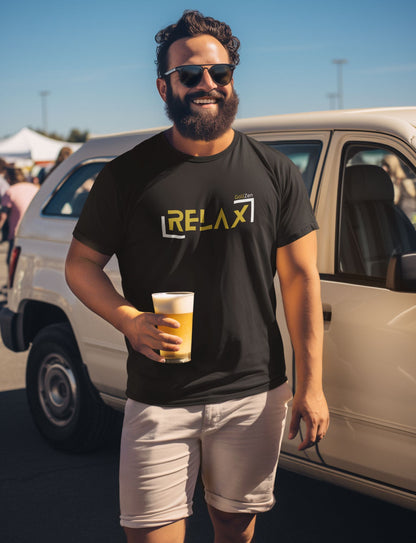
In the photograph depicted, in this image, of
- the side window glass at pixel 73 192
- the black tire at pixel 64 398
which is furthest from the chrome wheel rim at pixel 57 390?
the side window glass at pixel 73 192

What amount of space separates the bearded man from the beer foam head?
0.08 metres

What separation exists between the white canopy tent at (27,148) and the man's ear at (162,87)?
86.4ft

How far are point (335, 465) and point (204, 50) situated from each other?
1.79m

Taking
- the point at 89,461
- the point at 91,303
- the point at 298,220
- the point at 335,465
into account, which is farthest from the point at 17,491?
the point at 298,220

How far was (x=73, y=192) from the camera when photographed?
4.77 m

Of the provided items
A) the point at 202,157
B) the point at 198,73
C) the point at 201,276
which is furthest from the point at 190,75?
the point at 201,276

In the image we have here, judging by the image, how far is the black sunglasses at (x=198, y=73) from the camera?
2.26m

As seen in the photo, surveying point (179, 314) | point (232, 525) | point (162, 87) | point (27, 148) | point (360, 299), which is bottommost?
point (232, 525)

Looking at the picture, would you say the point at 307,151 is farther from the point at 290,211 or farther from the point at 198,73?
the point at 198,73

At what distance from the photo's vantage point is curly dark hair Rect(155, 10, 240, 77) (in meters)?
2.28

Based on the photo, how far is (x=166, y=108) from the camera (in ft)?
7.80

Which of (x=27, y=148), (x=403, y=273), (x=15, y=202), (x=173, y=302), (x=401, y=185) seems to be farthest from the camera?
(x=27, y=148)

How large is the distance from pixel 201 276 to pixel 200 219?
0.17 metres

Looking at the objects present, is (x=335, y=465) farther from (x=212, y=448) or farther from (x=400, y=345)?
(x=212, y=448)
